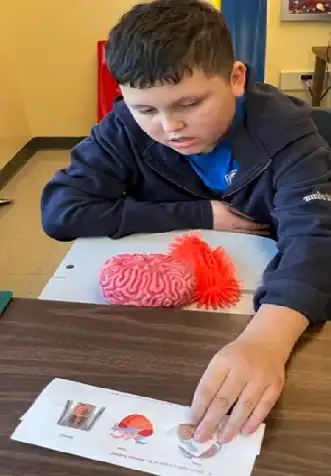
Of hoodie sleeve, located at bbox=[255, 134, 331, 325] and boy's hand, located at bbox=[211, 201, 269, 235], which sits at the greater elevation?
hoodie sleeve, located at bbox=[255, 134, 331, 325]

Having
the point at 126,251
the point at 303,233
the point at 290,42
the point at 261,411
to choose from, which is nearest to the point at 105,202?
the point at 126,251

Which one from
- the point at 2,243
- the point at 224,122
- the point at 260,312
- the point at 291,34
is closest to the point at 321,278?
the point at 260,312

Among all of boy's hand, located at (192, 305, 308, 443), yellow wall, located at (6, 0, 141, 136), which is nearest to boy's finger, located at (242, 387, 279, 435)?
boy's hand, located at (192, 305, 308, 443)

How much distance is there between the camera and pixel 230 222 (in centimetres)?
114

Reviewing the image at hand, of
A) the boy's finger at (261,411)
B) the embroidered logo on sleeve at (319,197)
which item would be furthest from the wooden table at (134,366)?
the embroidered logo on sleeve at (319,197)

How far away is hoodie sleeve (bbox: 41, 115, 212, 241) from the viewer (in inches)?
44.9

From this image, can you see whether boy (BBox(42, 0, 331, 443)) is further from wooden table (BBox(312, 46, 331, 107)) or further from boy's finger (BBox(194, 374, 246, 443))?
wooden table (BBox(312, 46, 331, 107))

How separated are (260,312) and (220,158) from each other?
0.41m

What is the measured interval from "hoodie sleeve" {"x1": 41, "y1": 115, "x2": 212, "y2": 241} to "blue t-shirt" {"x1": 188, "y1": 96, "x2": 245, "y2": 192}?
5 centimetres

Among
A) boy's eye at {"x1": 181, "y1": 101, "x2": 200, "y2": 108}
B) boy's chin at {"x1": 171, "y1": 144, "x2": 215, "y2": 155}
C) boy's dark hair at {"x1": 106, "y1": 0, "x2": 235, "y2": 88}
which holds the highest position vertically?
boy's dark hair at {"x1": 106, "y1": 0, "x2": 235, "y2": 88}

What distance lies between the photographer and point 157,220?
3.76ft

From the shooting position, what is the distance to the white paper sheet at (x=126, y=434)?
2.00 ft

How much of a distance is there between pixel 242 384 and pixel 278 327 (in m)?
0.11

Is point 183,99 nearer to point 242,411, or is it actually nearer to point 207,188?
point 207,188
